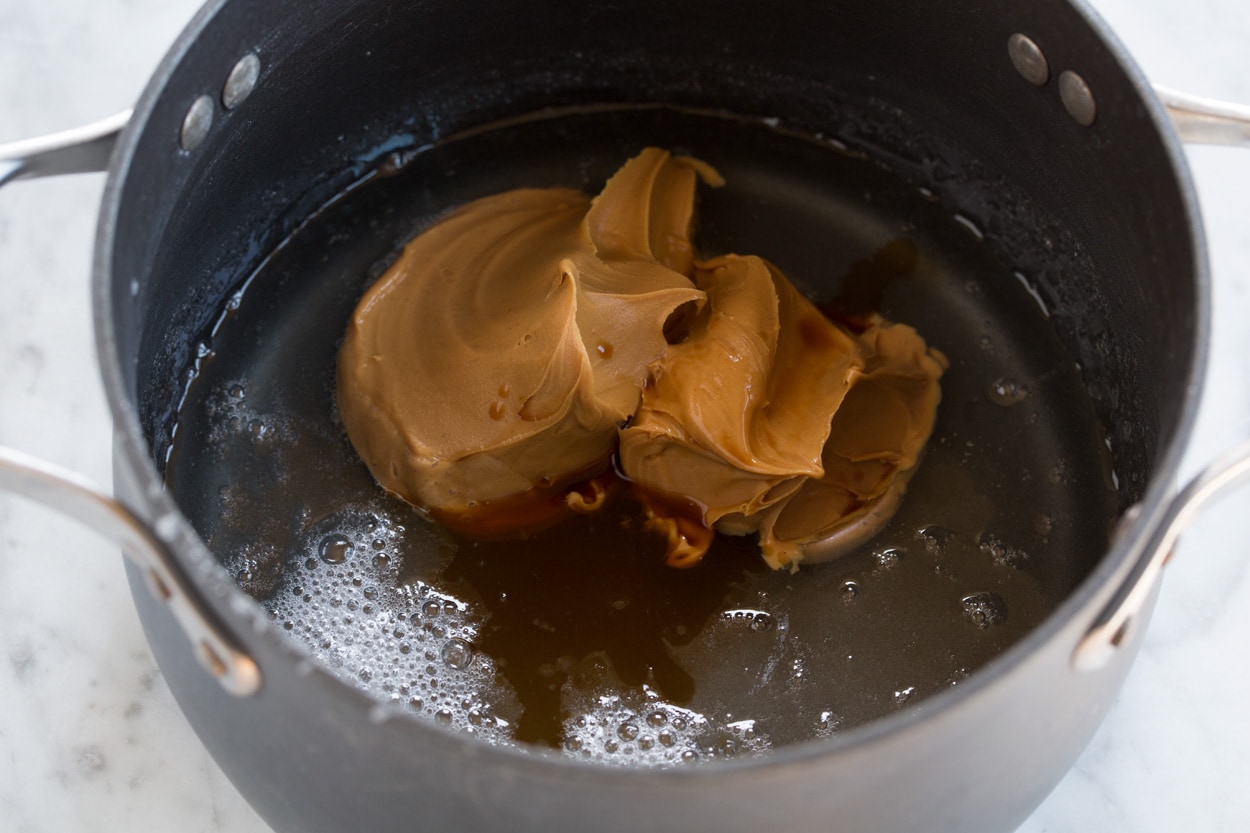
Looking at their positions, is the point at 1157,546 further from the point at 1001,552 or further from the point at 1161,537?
the point at 1001,552

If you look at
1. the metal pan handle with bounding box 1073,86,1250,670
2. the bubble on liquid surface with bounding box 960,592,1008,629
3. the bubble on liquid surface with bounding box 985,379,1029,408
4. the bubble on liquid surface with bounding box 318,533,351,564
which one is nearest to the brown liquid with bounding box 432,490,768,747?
the bubble on liquid surface with bounding box 318,533,351,564

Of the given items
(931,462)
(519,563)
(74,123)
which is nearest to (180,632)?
(519,563)

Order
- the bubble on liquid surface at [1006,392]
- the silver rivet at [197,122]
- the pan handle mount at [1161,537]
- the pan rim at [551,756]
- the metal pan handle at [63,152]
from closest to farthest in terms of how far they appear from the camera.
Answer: the pan rim at [551,756]
the pan handle mount at [1161,537]
the metal pan handle at [63,152]
the silver rivet at [197,122]
the bubble on liquid surface at [1006,392]

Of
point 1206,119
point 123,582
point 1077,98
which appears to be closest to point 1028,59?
point 1077,98

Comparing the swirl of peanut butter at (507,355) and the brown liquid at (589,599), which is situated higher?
the swirl of peanut butter at (507,355)

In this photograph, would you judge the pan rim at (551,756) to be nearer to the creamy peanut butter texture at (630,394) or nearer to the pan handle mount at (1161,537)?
the pan handle mount at (1161,537)

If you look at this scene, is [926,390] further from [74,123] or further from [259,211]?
[74,123]

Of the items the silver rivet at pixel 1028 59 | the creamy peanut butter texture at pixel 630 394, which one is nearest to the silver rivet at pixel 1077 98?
the silver rivet at pixel 1028 59
